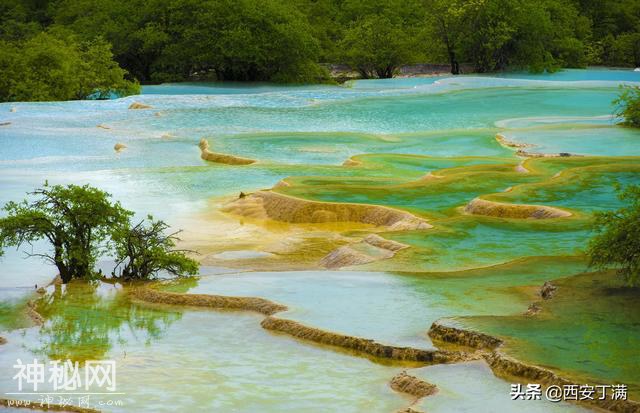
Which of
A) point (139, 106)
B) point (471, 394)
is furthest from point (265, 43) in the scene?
point (471, 394)

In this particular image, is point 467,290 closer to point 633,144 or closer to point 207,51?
point 633,144

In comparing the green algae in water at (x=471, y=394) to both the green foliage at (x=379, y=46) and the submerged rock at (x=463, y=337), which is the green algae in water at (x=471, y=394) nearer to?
the submerged rock at (x=463, y=337)

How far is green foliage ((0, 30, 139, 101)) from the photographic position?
33.5 meters

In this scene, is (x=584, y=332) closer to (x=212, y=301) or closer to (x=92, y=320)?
(x=212, y=301)

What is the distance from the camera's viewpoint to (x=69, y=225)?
11.8 m

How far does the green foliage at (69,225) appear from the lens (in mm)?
11508

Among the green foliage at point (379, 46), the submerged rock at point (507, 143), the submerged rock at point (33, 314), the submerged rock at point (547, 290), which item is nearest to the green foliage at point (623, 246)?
the submerged rock at point (547, 290)

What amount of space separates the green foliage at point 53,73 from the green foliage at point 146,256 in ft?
74.9

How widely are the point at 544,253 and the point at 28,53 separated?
25.4m

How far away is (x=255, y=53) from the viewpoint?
129 ft

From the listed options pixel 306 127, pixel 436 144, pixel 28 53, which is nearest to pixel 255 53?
pixel 28 53

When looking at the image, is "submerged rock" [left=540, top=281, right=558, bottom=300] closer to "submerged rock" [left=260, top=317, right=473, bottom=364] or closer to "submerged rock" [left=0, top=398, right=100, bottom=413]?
"submerged rock" [left=260, top=317, right=473, bottom=364]

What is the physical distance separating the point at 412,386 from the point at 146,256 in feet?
16.5

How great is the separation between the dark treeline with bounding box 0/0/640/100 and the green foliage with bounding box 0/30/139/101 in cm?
4
